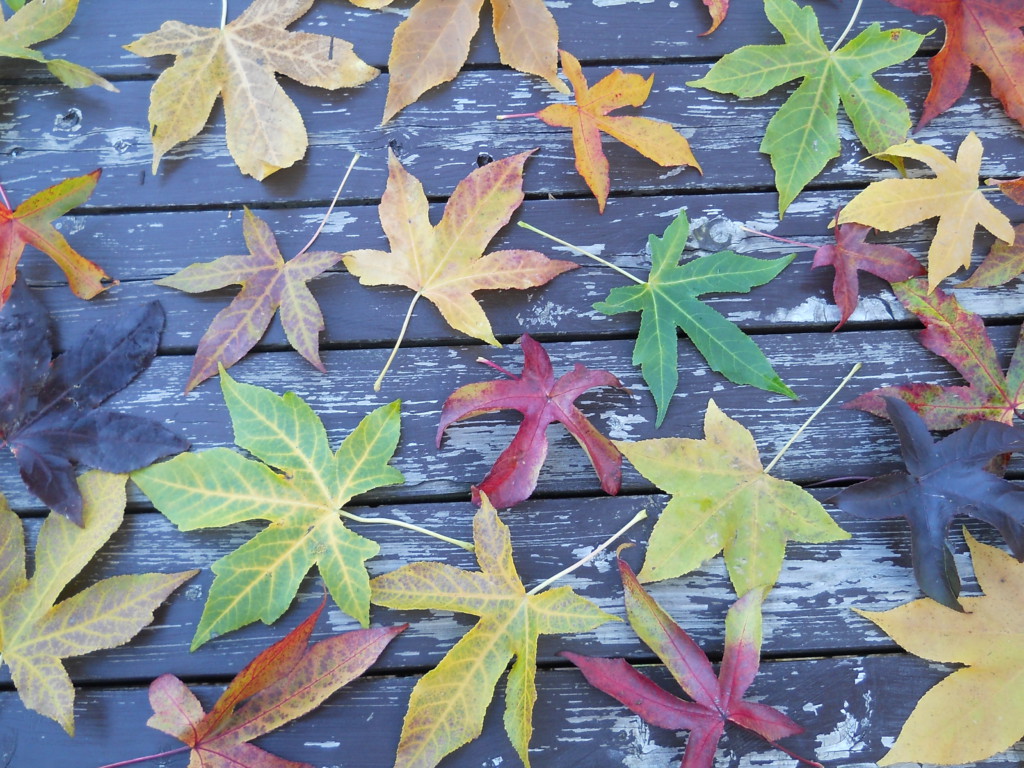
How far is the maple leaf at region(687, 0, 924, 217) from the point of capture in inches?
39.9

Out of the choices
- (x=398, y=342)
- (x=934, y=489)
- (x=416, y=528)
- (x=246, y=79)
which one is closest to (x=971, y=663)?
(x=934, y=489)

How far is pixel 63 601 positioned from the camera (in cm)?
89

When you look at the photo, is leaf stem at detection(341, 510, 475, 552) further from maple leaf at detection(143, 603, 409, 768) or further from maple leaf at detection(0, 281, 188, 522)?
maple leaf at detection(0, 281, 188, 522)

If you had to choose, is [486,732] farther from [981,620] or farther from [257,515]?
[981,620]

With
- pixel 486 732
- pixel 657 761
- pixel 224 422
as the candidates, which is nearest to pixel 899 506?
pixel 657 761

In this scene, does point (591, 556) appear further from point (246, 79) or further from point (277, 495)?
point (246, 79)

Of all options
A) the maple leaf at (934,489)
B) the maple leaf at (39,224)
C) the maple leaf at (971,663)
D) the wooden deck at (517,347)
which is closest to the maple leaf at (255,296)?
the wooden deck at (517,347)

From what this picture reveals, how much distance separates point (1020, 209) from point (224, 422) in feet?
4.06

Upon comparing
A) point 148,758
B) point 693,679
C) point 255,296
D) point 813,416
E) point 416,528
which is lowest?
point 148,758

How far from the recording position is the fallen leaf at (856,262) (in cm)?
99

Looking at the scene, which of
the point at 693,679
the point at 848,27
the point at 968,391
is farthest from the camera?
the point at 848,27

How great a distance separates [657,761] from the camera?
0.88 metres

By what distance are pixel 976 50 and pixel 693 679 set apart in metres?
1.01

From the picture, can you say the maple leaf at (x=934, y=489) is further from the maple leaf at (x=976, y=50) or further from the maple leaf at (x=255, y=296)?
the maple leaf at (x=255, y=296)
